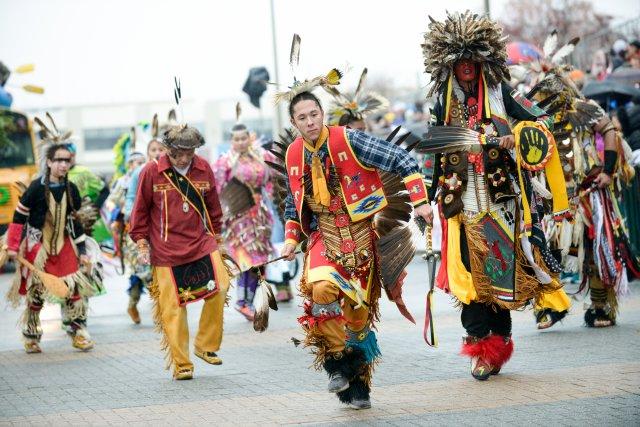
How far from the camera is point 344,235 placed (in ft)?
23.9

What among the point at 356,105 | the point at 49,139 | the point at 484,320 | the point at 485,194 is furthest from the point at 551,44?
the point at 49,139

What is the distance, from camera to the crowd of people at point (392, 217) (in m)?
7.29

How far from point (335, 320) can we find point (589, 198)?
4.02 metres

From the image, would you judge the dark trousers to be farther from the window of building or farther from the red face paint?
the window of building

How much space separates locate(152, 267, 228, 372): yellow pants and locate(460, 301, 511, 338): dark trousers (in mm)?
2119

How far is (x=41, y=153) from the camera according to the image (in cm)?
1105

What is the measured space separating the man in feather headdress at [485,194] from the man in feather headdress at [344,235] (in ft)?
2.65

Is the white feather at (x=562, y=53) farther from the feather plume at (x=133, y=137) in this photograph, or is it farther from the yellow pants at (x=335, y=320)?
the feather plume at (x=133, y=137)

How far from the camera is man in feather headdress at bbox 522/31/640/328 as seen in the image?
998 centimetres

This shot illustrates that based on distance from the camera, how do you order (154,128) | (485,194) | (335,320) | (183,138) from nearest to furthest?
(335,320) → (485,194) → (183,138) → (154,128)

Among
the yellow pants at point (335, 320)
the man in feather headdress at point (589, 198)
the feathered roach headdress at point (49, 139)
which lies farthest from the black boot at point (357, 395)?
the feathered roach headdress at point (49, 139)

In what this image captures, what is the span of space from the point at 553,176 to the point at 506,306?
0.94 metres

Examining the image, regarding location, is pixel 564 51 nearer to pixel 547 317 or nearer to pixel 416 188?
pixel 547 317

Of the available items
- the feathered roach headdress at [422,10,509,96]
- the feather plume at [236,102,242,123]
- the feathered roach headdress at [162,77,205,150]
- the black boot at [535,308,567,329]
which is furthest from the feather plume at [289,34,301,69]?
the feather plume at [236,102,242,123]
